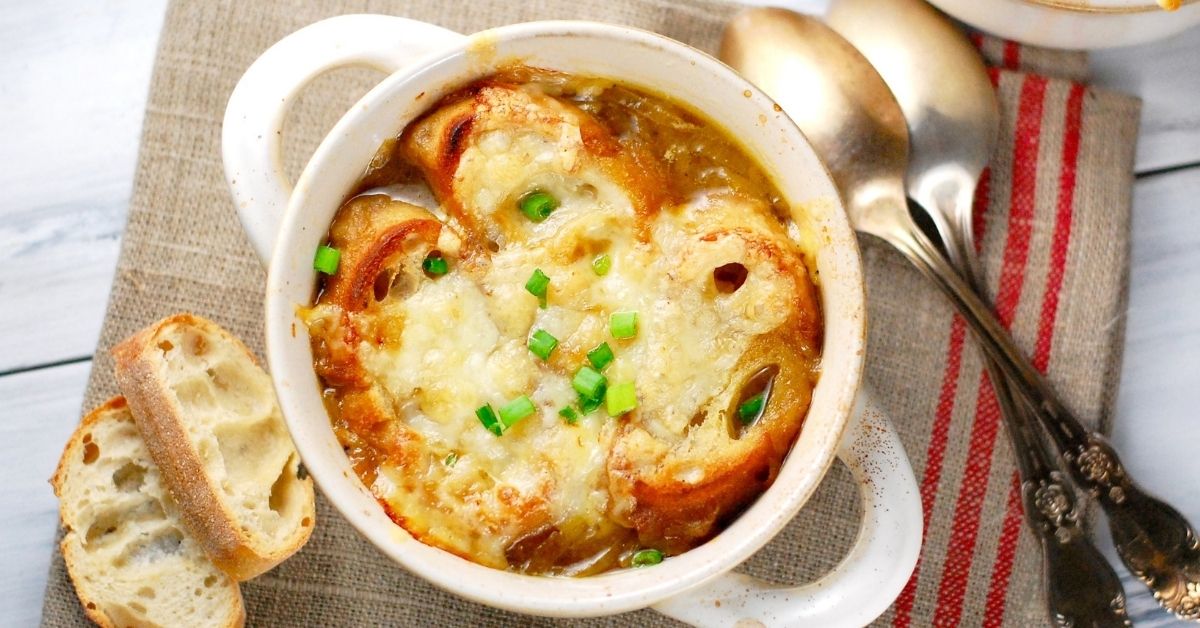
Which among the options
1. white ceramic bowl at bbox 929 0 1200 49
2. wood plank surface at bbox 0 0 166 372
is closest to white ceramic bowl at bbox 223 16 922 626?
white ceramic bowl at bbox 929 0 1200 49

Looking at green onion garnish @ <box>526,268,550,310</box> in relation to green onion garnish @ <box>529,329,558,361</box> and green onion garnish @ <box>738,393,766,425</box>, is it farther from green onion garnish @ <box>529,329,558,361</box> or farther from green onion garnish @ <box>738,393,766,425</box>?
green onion garnish @ <box>738,393,766,425</box>

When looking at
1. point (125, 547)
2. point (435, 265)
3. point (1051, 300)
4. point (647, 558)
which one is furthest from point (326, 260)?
point (1051, 300)

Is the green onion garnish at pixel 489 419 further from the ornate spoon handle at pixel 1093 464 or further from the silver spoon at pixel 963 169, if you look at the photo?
the silver spoon at pixel 963 169

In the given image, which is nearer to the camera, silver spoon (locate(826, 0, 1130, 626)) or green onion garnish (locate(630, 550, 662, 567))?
green onion garnish (locate(630, 550, 662, 567))

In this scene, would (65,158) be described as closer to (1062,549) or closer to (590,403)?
(590,403)

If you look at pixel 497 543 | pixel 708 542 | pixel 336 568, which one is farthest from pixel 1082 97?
pixel 336 568

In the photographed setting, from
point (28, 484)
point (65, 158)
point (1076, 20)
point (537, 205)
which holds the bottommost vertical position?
point (28, 484)

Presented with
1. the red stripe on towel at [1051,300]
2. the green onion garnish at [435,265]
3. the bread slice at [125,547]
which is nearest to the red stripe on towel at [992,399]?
the red stripe on towel at [1051,300]
